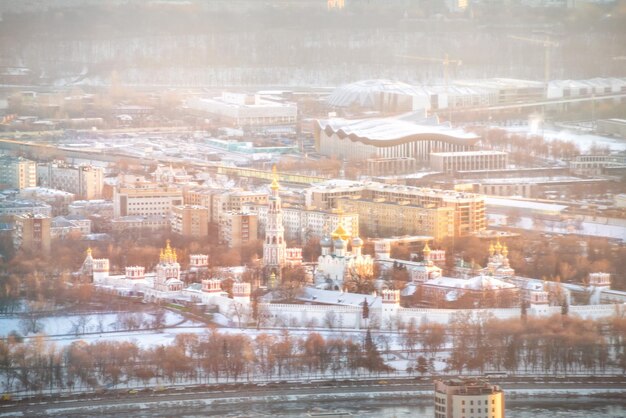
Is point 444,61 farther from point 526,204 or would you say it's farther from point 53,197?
point 53,197

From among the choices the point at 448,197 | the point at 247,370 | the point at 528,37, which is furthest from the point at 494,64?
the point at 247,370

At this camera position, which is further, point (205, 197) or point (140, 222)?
point (205, 197)

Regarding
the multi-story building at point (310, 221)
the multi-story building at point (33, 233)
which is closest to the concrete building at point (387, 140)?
the multi-story building at point (310, 221)

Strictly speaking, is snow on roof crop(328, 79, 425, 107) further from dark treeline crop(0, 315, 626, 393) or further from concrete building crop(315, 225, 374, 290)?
dark treeline crop(0, 315, 626, 393)

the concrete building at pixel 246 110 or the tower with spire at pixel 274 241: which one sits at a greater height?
the concrete building at pixel 246 110

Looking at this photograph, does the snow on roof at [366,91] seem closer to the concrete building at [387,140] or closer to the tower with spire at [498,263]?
the concrete building at [387,140]

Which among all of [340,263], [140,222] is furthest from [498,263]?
[140,222]
